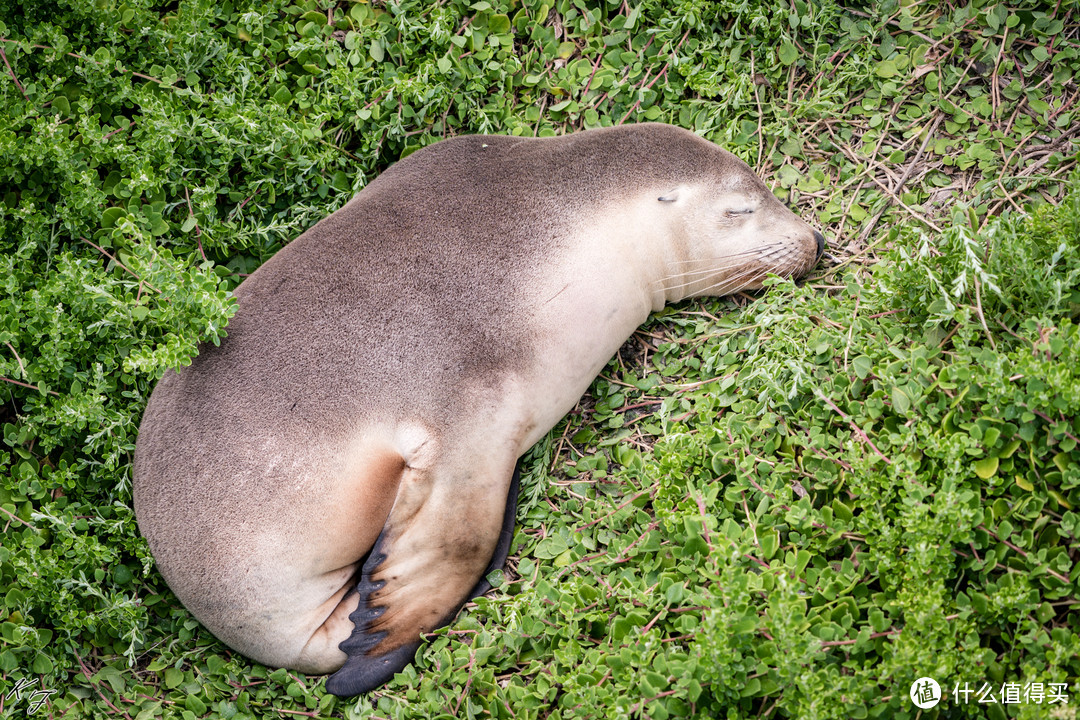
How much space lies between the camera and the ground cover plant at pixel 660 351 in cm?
268

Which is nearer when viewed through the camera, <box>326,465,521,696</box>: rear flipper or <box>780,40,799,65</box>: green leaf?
<box>326,465,521,696</box>: rear flipper

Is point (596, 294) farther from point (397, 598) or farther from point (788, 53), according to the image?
point (788, 53)

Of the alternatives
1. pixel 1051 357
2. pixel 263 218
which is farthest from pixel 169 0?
pixel 1051 357

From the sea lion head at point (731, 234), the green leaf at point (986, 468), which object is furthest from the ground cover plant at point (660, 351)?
the sea lion head at point (731, 234)

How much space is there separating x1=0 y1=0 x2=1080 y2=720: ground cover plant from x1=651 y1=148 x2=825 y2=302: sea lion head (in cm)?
19

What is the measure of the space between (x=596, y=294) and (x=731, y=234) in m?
0.80

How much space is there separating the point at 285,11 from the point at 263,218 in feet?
3.94

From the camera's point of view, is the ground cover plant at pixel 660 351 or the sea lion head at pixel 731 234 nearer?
the ground cover plant at pixel 660 351

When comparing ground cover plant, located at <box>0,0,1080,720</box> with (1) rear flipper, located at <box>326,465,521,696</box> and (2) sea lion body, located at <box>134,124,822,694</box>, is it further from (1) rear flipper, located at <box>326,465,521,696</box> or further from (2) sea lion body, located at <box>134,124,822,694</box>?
(2) sea lion body, located at <box>134,124,822,694</box>

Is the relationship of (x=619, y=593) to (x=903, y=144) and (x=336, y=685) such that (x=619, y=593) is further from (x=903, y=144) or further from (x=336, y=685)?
(x=903, y=144)

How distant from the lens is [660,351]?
404cm

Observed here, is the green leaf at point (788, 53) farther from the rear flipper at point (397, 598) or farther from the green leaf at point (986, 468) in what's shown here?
the rear flipper at point (397, 598)

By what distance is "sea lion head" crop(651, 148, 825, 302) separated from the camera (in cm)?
387

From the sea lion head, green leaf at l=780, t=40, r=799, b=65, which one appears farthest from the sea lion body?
green leaf at l=780, t=40, r=799, b=65
